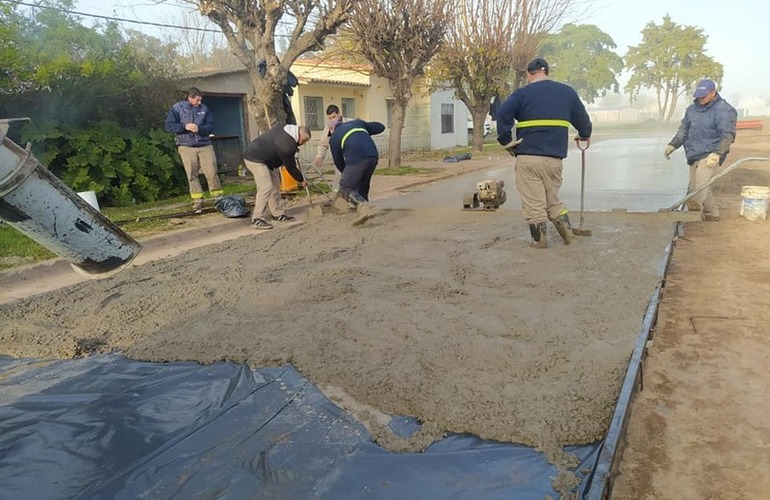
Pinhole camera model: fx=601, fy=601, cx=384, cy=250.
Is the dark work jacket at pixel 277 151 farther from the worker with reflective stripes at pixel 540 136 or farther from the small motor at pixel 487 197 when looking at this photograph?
the worker with reflective stripes at pixel 540 136

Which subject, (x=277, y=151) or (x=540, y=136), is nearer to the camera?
(x=540, y=136)

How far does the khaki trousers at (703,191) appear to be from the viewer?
709 centimetres

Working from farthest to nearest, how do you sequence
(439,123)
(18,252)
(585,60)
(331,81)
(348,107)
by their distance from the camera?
(585,60), (439,123), (348,107), (331,81), (18,252)

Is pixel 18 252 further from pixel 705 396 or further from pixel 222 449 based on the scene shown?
pixel 705 396

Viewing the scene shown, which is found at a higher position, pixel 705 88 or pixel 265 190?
pixel 705 88

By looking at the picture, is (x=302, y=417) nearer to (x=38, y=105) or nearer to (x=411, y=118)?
(x=38, y=105)

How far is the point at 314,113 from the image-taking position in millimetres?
20984

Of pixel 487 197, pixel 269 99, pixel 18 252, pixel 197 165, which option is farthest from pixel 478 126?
pixel 18 252

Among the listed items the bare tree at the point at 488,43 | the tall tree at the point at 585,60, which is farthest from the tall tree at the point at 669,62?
the bare tree at the point at 488,43

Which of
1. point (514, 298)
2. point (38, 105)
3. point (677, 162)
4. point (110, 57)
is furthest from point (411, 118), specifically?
point (514, 298)

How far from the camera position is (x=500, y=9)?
68.1 ft

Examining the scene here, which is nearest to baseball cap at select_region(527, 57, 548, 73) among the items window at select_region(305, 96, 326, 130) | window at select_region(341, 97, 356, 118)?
window at select_region(305, 96, 326, 130)

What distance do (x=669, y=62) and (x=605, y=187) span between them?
4791 cm

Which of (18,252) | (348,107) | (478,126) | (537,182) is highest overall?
(348,107)
